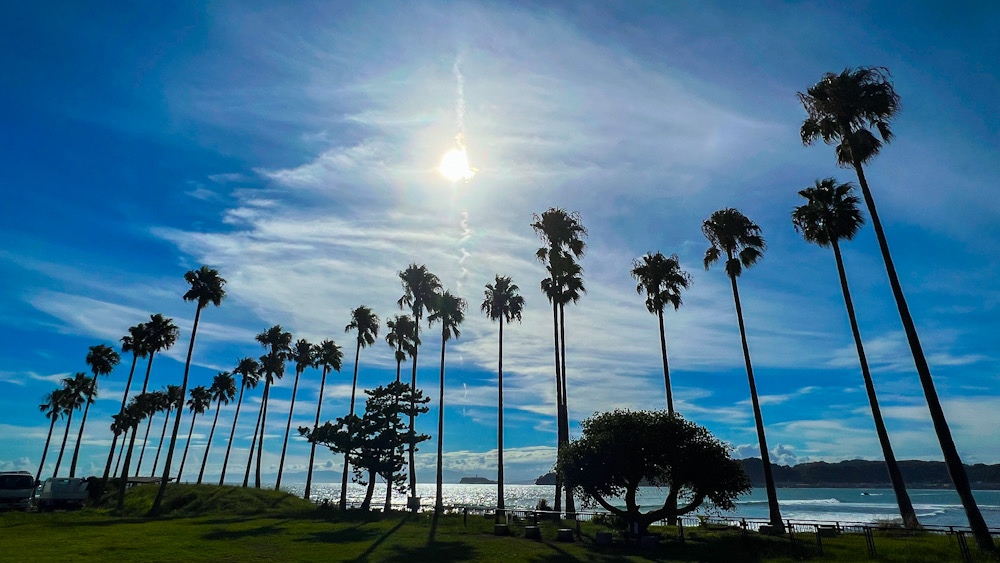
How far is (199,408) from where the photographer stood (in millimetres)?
87062

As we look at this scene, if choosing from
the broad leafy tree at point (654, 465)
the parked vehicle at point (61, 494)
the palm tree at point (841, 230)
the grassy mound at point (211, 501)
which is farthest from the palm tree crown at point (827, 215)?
the parked vehicle at point (61, 494)

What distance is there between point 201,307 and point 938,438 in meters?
56.0

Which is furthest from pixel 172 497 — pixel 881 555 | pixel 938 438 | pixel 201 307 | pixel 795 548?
pixel 938 438

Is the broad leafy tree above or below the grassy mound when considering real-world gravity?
above

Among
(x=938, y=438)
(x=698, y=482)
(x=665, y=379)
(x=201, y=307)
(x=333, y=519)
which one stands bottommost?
(x=333, y=519)

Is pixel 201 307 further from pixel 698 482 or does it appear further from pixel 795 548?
pixel 795 548

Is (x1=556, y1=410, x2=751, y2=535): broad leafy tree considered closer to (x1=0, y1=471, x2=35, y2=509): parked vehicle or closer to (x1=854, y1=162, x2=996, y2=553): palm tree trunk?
(x1=854, y1=162, x2=996, y2=553): palm tree trunk

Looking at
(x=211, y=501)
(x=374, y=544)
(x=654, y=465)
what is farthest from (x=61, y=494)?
(x=654, y=465)

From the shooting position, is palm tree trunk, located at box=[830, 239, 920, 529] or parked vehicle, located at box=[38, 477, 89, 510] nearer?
palm tree trunk, located at box=[830, 239, 920, 529]

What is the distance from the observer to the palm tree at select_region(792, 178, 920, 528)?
2995 cm

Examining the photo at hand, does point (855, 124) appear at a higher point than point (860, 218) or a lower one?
higher

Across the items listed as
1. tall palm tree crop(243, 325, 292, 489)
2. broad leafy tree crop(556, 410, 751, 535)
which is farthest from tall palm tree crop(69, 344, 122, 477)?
broad leafy tree crop(556, 410, 751, 535)

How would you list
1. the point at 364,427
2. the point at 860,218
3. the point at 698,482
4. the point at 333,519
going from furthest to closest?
the point at 364,427 < the point at 333,519 < the point at 860,218 < the point at 698,482

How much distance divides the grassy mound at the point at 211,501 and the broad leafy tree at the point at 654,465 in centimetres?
3103
